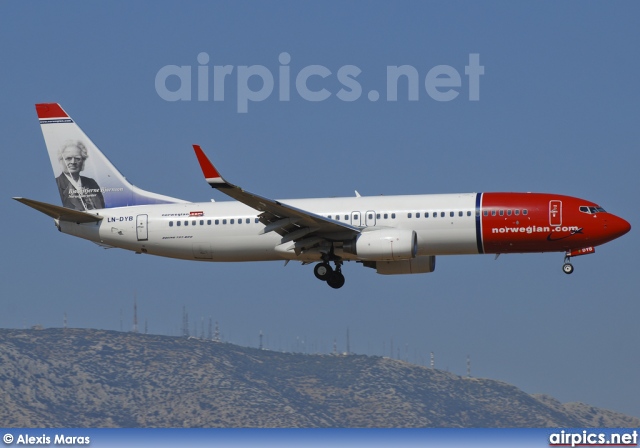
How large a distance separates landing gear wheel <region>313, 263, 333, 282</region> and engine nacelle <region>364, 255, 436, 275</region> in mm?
2584

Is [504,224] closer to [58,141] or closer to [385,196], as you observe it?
[385,196]

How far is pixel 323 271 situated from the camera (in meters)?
59.8

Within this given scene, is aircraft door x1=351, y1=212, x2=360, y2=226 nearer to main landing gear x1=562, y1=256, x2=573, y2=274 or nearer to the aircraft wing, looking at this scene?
the aircraft wing

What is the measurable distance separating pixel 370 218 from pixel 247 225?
241 inches

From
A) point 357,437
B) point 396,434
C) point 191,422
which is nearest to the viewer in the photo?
point 396,434

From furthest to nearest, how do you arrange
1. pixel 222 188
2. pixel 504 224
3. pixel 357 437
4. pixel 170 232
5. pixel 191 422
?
pixel 191 422
pixel 170 232
pixel 504 224
pixel 222 188
pixel 357 437

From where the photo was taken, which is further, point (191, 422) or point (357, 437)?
point (191, 422)

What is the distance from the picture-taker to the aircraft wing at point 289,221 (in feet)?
179

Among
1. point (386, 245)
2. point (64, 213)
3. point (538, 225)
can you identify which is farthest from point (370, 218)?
point (64, 213)

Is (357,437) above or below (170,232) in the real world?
below

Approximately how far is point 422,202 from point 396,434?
595 inches

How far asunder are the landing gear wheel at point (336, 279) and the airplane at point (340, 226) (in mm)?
50

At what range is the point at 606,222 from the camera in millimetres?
57188

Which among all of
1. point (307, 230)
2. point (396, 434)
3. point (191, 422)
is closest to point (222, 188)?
point (307, 230)
